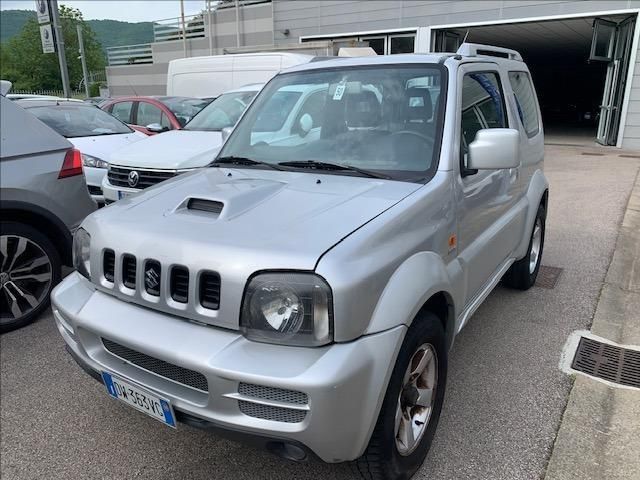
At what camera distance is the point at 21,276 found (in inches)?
153

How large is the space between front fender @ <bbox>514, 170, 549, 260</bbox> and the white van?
20.6 ft

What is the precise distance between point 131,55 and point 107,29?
75097 millimetres

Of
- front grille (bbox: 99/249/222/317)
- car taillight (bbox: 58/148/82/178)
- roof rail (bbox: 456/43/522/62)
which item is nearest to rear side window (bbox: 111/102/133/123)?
car taillight (bbox: 58/148/82/178)

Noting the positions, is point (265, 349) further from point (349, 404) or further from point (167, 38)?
point (167, 38)

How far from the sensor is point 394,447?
6.97 ft

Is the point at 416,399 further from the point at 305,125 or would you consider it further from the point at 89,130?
the point at 89,130

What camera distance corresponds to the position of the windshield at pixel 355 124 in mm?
2734

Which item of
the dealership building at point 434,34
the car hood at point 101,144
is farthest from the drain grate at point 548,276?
the dealership building at point 434,34

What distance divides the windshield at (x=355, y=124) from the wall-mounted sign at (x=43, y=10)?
39.6 ft

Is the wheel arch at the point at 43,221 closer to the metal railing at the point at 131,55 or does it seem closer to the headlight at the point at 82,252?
the headlight at the point at 82,252

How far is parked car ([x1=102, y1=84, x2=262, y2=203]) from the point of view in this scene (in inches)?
213

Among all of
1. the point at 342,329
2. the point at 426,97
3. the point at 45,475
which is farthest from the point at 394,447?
the point at 426,97

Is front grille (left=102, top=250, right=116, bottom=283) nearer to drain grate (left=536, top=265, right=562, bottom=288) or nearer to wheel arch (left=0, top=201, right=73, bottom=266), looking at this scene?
wheel arch (left=0, top=201, right=73, bottom=266)

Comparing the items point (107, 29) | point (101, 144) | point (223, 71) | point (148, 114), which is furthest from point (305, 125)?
point (107, 29)
